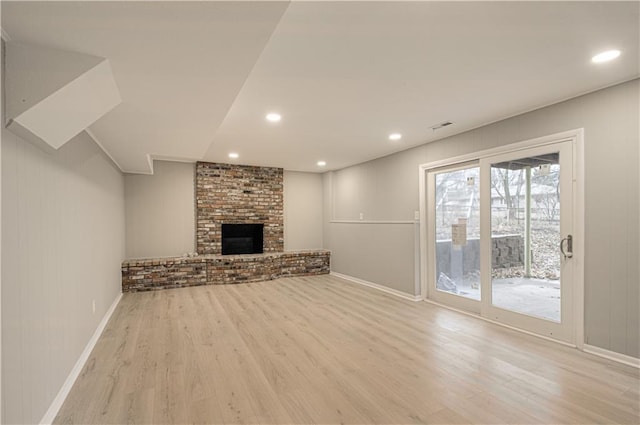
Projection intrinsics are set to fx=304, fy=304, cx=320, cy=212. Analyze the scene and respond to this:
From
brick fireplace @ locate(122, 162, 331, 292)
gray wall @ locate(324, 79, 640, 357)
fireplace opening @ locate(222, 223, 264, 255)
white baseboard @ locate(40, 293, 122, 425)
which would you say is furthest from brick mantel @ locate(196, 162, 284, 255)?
gray wall @ locate(324, 79, 640, 357)

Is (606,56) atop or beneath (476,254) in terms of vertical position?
atop

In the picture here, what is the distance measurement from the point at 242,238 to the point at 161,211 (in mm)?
1699

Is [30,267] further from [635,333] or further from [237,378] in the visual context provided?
[635,333]

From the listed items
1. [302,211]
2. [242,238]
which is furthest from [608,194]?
[242,238]

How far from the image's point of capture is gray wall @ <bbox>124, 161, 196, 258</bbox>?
5.75m

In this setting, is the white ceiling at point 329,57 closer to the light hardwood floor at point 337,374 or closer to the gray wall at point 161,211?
the light hardwood floor at point 337,374

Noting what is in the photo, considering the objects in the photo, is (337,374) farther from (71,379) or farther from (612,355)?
(612,355)

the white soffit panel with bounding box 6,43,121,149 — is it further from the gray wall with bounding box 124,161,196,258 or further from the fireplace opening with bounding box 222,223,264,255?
the fireplace opening with bounding box 222,223,264,255

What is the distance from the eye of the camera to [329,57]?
2164 millimetres

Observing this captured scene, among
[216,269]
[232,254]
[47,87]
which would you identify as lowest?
[216,269]

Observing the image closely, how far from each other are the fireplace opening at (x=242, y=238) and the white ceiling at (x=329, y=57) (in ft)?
10.3

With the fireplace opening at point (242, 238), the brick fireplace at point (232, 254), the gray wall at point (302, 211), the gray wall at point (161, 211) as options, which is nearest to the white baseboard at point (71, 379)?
the brick fireplace at point (232, 254)

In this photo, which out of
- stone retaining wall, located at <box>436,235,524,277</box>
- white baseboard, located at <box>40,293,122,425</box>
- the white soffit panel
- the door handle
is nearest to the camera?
the white soffit panel

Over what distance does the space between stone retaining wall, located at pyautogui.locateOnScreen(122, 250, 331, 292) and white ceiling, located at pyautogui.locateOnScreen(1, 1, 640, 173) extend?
2.56 meters
